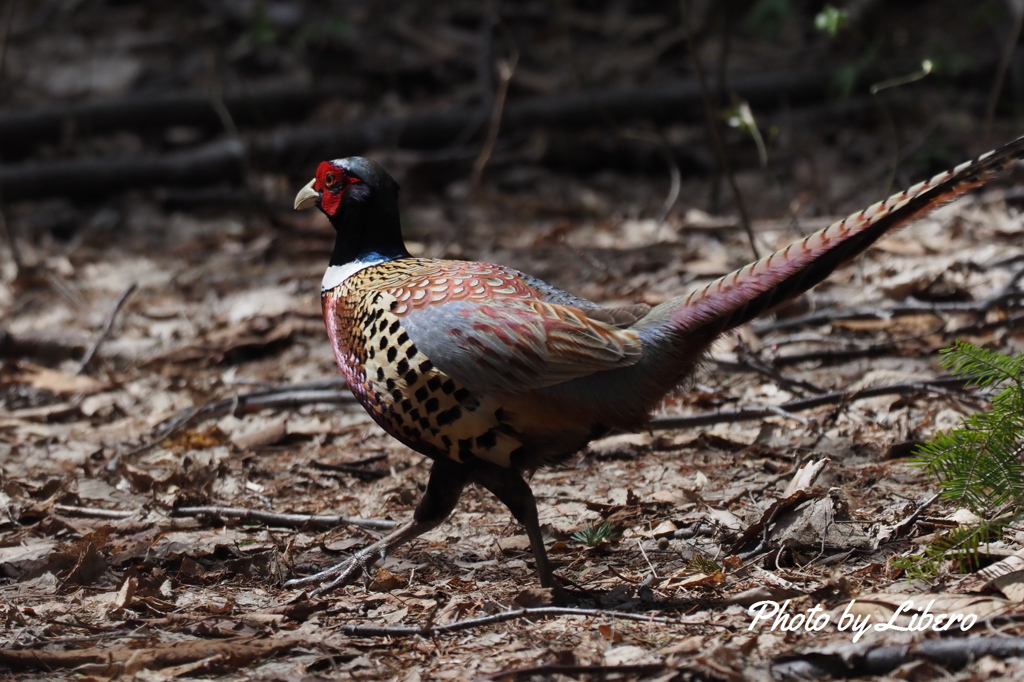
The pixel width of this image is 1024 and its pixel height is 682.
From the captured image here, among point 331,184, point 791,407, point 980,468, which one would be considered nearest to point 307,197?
point 331,184

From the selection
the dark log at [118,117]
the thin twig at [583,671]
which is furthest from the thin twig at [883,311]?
the dark log at [118,117]

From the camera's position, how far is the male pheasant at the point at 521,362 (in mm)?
3203

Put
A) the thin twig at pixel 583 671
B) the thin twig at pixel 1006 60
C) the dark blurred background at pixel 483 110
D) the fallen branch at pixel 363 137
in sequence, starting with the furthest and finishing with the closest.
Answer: the fallen branch at pixel 363 137
the dark blurred background at pixel 483 110
the thin twig at pixel 1006 60
the thin twig at pixel 583 671

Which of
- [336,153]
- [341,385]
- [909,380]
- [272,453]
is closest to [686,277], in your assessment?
[909,380]

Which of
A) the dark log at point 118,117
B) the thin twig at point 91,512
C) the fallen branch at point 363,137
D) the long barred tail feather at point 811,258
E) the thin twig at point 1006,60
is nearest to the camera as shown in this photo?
the long barred tail feather at point 811,258

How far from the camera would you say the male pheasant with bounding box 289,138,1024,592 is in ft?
10.5

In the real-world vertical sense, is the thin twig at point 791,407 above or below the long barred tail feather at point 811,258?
below

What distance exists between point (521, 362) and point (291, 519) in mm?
1166

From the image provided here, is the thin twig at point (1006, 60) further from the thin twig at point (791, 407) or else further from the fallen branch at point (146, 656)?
the fallen branch at point (146, 656)

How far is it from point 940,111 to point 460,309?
20.4 ft

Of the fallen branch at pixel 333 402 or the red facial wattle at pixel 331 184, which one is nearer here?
the red facial wattle at pixel 331 184

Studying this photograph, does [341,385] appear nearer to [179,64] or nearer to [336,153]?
[336,153]

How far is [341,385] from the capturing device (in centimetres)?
497

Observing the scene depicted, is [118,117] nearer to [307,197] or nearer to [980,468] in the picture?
[307,197]
